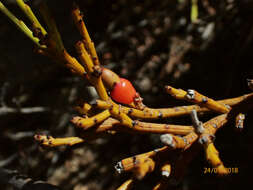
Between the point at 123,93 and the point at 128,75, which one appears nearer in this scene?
the point at 123,93

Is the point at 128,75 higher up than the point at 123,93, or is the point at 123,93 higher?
the point at 128,75

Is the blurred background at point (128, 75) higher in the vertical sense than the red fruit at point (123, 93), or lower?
higher

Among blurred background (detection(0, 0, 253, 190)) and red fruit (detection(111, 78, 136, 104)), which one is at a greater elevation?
blurred background (detection(0, 0, 253, 190))

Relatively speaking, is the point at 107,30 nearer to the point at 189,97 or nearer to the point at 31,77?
the point at 31,77

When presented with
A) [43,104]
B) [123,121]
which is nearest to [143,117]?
[123,121]

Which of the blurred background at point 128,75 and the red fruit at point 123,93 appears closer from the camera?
the red fruit at point 123,93
